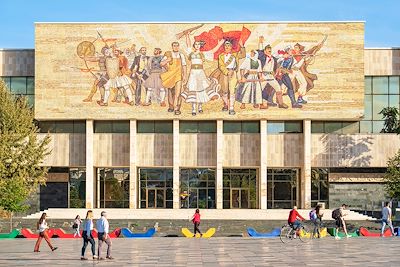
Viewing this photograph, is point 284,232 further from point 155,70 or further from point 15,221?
point 155,70

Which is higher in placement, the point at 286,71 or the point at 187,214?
the point at 286,71

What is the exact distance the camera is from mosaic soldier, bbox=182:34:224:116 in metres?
66.5

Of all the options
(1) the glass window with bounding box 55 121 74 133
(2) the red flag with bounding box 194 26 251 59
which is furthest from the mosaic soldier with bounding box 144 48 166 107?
(1) the glass window with bounding box 55 121 74 133

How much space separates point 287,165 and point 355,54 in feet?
36.8

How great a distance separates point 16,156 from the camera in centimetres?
5603

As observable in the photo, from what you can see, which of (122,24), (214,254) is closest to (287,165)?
(122,24)

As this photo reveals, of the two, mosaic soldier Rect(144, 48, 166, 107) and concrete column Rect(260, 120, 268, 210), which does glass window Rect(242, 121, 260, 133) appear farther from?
mosaic soldier Rect(144, 48, 166, 107)

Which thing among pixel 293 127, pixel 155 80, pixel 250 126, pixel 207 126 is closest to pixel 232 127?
pixel 250 126

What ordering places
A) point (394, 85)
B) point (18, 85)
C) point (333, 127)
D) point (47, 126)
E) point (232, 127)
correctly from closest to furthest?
point (232, 127)
point (333, 127)
point (394, 85)
point (47, 126)
point (18, 85)

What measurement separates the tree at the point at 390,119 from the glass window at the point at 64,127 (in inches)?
1089

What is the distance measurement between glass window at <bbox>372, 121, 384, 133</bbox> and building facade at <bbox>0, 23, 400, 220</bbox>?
0.29ft

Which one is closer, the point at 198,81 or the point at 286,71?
the point at 198,81

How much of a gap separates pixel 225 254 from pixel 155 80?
135 ft

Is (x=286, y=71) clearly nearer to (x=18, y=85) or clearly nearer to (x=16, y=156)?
(x=18, y=85)
